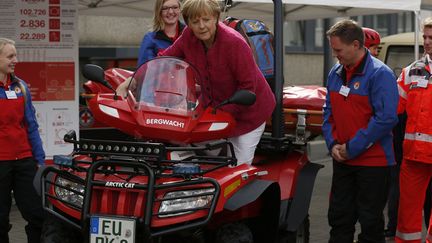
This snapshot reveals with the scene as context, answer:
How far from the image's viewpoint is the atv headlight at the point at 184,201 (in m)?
5.34

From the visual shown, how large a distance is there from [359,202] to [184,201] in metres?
1.61

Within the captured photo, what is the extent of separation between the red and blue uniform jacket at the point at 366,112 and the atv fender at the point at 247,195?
94cm

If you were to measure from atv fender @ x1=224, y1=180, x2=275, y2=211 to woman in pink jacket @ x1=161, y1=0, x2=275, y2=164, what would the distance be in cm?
68

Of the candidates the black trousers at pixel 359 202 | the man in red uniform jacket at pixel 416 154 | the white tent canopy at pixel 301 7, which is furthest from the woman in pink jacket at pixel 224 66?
the white tent canopy at pixel 301 7

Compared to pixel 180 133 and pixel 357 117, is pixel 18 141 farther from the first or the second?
pixel 357 117

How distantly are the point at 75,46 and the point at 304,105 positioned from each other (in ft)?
11.6

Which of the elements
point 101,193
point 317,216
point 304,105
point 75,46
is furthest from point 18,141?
point 317,216

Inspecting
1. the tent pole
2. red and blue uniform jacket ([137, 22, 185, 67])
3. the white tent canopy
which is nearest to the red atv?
red and blue uniform jacket ([137, 22, 185, 67])

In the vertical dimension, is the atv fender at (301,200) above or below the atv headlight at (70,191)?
below

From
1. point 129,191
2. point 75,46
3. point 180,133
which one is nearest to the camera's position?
point 129,191

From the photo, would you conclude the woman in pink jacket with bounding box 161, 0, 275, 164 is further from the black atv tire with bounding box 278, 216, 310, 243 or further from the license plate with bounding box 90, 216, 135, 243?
the license plate with bounding box 90, 216, 135, 243

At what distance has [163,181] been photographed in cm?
542

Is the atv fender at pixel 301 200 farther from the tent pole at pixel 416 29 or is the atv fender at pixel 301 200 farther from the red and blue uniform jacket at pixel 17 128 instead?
the tent pole at pixel 416 29

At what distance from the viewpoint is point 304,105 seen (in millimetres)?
7438
